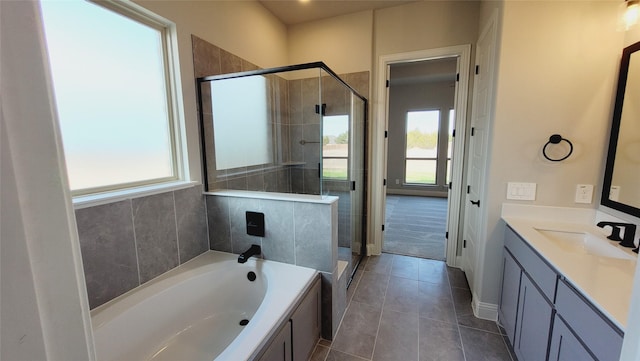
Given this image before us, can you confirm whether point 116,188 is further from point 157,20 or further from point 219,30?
point 219,30

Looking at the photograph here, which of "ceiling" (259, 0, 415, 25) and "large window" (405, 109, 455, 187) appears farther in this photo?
"large window" (405, 109, 455, 187)

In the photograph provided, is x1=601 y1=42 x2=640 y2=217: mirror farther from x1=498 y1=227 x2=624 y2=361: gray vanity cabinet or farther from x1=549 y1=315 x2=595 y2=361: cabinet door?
x1=549 y1=315 x2=595 y2=361: cabinet door

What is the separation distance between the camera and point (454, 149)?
2.84m

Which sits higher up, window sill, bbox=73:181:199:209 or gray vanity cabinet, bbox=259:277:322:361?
window sill, bbox=73:181:199:209

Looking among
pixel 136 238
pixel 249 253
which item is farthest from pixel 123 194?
pixel 249 253

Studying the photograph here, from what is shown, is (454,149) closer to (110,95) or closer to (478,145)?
(478,145)

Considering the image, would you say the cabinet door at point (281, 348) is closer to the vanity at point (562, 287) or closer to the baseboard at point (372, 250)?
the vanity at point (562, 287)

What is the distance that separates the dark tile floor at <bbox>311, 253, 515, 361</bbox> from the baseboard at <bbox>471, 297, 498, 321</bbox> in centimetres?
4

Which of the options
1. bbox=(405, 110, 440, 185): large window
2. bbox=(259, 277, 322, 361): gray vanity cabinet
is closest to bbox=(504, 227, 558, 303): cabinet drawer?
bbox=(259, 277, 322, 361): gray vanity cabinet

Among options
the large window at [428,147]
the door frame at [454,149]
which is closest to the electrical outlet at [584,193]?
the door frame at [454,149]

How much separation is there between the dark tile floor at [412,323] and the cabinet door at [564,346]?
65 cm

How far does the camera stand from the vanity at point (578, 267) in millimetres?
1010

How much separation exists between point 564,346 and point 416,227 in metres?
3.17

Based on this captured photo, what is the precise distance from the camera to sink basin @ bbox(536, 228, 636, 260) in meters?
1.44
